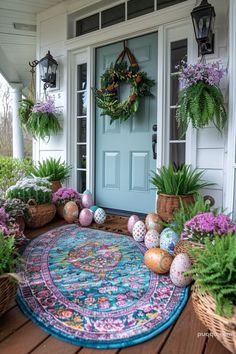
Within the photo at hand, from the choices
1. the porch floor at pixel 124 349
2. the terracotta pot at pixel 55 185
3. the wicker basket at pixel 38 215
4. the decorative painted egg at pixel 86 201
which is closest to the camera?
the porch floor at pixel 124 349

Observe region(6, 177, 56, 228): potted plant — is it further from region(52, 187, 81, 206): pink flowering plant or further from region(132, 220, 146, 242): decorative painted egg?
region(132, 220, 146, 242): decorative painted egg

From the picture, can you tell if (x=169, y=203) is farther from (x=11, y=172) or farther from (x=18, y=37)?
(x=18, y=37)

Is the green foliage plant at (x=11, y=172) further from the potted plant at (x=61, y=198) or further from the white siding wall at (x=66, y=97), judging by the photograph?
the potted plant at (x=61, y=198)

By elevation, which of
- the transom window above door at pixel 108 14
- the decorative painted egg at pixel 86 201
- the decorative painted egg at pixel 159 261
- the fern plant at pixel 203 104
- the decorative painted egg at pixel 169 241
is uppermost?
the transom window above door at pixel 108 14

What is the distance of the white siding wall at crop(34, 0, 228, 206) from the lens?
241 centimetres

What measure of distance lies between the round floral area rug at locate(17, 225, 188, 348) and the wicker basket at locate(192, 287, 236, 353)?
0.22 m

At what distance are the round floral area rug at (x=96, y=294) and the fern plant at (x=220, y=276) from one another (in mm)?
317

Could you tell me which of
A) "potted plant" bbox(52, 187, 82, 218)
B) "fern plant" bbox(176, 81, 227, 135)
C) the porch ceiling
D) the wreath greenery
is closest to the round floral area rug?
"potted plant" bbox(52, 187, 82, 218)

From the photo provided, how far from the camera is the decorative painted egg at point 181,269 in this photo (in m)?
1.48

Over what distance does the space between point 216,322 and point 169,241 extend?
84 centimetres

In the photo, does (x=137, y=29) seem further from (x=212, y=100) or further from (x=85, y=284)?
(x=85, y=284)

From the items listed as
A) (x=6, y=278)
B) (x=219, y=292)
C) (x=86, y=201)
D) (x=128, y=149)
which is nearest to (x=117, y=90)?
(x=128, y=149)

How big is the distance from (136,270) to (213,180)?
123cm

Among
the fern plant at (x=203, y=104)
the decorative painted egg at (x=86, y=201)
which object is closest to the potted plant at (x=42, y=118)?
the decorative painted egg at (x=86, y=201)
